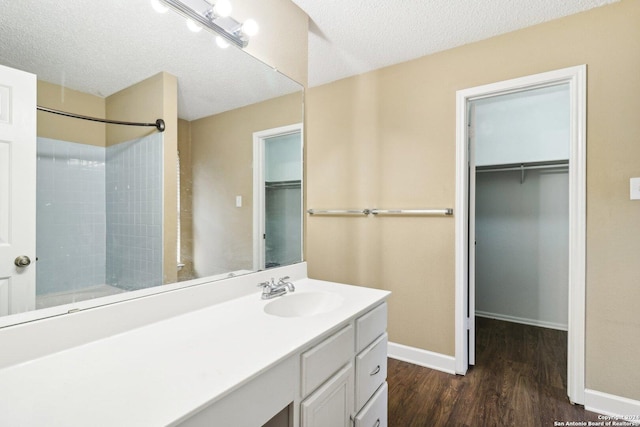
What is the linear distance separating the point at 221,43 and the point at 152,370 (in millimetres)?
1314

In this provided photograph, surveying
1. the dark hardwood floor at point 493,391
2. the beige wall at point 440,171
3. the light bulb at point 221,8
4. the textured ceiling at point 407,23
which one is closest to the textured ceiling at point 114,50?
the light bulb at point 221,8

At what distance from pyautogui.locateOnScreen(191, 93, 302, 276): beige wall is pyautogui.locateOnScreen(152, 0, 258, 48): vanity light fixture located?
1.02ft

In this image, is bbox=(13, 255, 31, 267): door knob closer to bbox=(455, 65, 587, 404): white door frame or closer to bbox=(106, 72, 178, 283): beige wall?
bbox=(106, 72, 178, 283): beige wall

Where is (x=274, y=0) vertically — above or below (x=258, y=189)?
above

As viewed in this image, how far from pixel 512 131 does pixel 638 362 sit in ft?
6.90

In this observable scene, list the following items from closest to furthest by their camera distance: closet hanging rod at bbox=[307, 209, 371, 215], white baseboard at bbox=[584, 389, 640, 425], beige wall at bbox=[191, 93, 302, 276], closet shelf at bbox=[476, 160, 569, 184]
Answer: beige wall at bbox=[191, 93, 302, 276] < white baseboard at bbox=[584, 389, 640, 425] < closet hanging rod at bbox=[307, 209, 371, 215] < closet shelf at bbox=[476, 160, 569, 184]

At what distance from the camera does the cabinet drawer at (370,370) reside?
1.22 meters

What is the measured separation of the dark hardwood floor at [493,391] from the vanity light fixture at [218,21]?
2.11 meters

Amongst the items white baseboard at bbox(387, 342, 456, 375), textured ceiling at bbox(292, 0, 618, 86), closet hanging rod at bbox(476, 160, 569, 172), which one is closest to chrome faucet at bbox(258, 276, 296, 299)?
white baseboard at bbox(387, 342, 456, 375)

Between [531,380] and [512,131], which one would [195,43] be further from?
[512,131]

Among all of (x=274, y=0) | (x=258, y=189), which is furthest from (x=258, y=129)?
(x=274, y=0)

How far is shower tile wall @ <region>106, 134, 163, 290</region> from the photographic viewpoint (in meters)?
1.00

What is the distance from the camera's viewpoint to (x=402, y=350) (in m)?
2.32

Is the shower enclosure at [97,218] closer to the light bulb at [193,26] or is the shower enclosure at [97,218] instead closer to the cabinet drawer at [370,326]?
the light bulb at [193,26]
